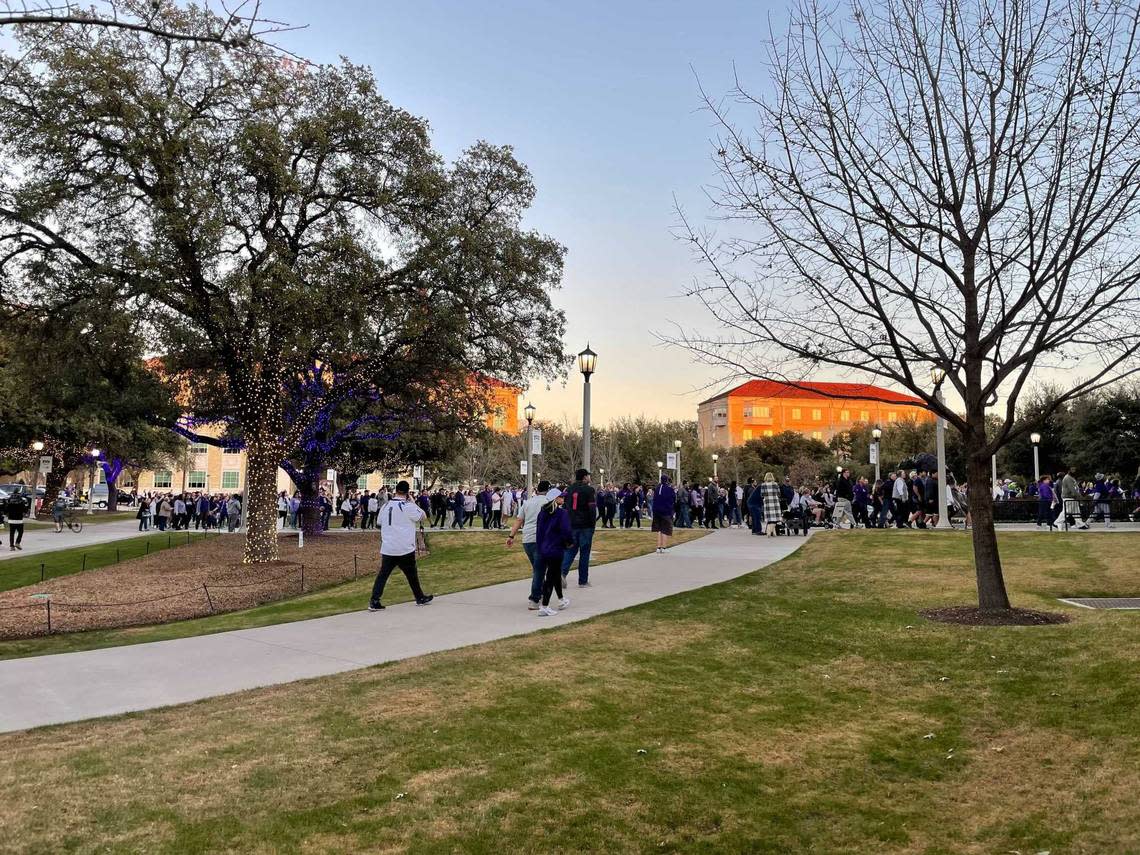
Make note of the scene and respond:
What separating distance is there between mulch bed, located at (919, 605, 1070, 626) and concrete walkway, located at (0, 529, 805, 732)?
3.79m

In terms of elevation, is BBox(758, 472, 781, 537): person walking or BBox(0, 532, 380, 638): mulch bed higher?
BBox(758, 472, 781, 537): person walking

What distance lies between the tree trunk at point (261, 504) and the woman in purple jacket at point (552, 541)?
11463 mm

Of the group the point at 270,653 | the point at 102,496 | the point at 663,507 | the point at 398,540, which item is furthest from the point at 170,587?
the point at 102,496

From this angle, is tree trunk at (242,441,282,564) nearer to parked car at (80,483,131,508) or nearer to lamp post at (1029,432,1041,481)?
lamp post at (1029,432,1041,481)

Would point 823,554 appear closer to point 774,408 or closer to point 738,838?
point 738,838

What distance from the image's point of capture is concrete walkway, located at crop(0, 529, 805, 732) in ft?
22.7

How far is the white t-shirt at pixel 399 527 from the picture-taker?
11.1 meters

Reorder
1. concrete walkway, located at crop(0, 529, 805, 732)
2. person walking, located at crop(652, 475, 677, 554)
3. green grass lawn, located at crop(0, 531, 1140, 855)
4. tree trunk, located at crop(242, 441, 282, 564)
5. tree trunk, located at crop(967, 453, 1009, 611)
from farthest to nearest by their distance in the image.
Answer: tree trunk, located at crop(242, 441, 282, 564) < person walking, located at crop(652, 475, 677, 554) < tree trunk, located at crop(967, 453, 1009, 611) < concrete walkway, located at crop(0, 529, 805, 732) < green grass lawn, located at crop(0, 531, 1140, 855)

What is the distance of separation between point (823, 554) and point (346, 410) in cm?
1807

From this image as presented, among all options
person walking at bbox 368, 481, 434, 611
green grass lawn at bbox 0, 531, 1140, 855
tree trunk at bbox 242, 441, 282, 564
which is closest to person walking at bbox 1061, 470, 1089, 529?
green grass lawn at bbox 0, 531, 1140, 855

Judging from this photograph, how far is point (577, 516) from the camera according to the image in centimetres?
1284

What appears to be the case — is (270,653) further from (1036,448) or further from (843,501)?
(1036,448)

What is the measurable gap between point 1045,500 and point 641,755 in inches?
898

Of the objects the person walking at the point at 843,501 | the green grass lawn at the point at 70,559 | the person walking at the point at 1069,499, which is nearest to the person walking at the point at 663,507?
the person walking at the point at 843,501
